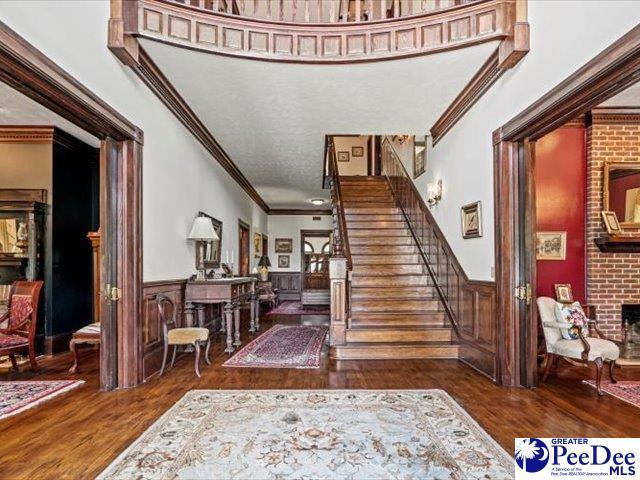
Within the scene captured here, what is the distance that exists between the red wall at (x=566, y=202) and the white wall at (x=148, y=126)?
431cm

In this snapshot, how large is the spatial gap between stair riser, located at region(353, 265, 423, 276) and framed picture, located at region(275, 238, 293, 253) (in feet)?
21.7

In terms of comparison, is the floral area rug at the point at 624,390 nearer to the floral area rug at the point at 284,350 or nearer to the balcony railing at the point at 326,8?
the floral area rug at the point at 284,350

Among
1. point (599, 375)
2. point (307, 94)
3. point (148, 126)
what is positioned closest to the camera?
point (599, 375)

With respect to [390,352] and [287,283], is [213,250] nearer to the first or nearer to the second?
[390,352]

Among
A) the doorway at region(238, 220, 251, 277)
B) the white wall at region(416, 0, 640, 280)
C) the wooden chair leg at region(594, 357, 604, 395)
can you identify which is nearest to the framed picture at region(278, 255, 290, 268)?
the doorway at region(238, 220, 251, 277)

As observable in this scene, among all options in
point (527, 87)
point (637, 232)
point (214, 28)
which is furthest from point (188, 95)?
point (637, 232)

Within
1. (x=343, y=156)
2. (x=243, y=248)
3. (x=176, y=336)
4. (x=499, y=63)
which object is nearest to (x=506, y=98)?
(x=499, y=63)

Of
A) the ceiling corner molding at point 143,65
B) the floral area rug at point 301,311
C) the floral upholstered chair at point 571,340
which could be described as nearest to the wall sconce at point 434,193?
the floral upholstered chair at point 571,340

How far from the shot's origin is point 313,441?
8.18ft

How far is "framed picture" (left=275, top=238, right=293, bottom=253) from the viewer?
509 inches

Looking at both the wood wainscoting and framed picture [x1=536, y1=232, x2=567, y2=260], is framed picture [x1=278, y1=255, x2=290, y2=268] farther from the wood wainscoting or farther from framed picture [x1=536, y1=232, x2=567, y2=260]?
framed picture [x1=536, y1=232, x2=567, y2=260]

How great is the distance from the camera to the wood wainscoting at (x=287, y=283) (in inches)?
499

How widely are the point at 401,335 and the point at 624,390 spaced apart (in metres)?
2.21

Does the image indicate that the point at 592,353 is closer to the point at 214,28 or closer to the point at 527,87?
the point at 527,87
